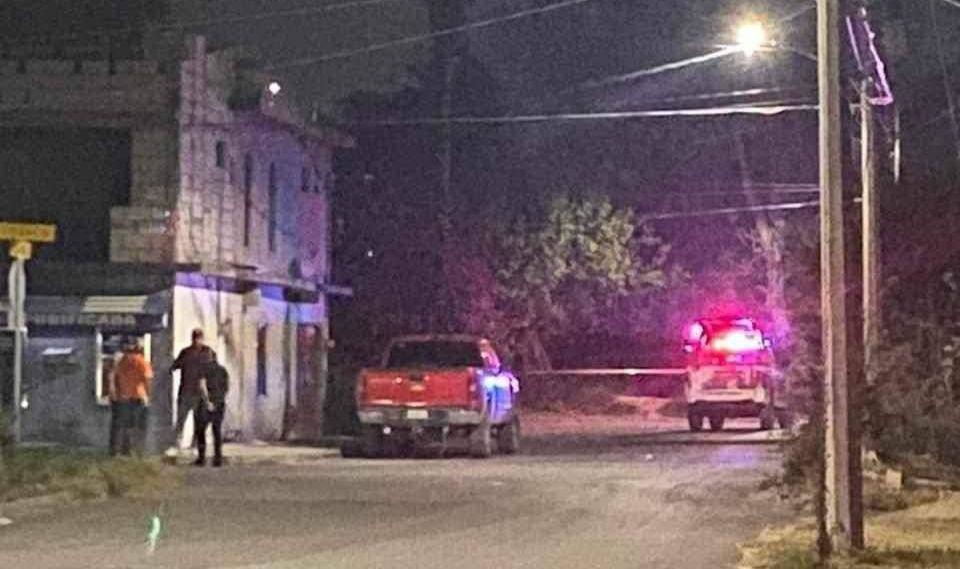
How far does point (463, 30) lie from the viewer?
5591 centimetres

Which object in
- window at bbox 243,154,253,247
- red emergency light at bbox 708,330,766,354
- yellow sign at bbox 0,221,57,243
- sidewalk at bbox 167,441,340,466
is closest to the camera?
yellow sign at bbox 0,221,57,243

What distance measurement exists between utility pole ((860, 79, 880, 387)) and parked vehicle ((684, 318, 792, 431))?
31.5ft

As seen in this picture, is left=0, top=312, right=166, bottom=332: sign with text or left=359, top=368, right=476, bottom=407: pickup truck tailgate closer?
left=359, top=368, right=476, bottom=407: pickup truck tailgate

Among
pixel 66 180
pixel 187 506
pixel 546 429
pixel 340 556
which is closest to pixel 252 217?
pixel 66 180

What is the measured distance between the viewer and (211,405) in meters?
28.2

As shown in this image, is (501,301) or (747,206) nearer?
(501,301)

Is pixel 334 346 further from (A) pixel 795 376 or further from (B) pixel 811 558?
(B) pixel 811 558

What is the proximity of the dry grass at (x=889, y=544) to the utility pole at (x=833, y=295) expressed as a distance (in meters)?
0.42

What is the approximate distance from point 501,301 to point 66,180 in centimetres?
1979

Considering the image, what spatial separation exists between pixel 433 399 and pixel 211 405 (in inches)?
165

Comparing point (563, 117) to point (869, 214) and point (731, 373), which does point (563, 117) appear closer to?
point (731, 373)

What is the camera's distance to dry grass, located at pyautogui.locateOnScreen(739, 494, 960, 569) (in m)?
15.4

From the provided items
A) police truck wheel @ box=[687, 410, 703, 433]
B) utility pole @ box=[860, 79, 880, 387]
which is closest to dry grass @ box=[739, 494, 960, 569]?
utility pole @ box=[860, 79, 880, 387]

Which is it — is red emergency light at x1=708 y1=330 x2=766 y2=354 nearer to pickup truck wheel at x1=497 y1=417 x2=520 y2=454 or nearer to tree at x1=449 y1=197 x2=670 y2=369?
pickup truck wheel at x1=497 y1=417 x2=520 y2=454
